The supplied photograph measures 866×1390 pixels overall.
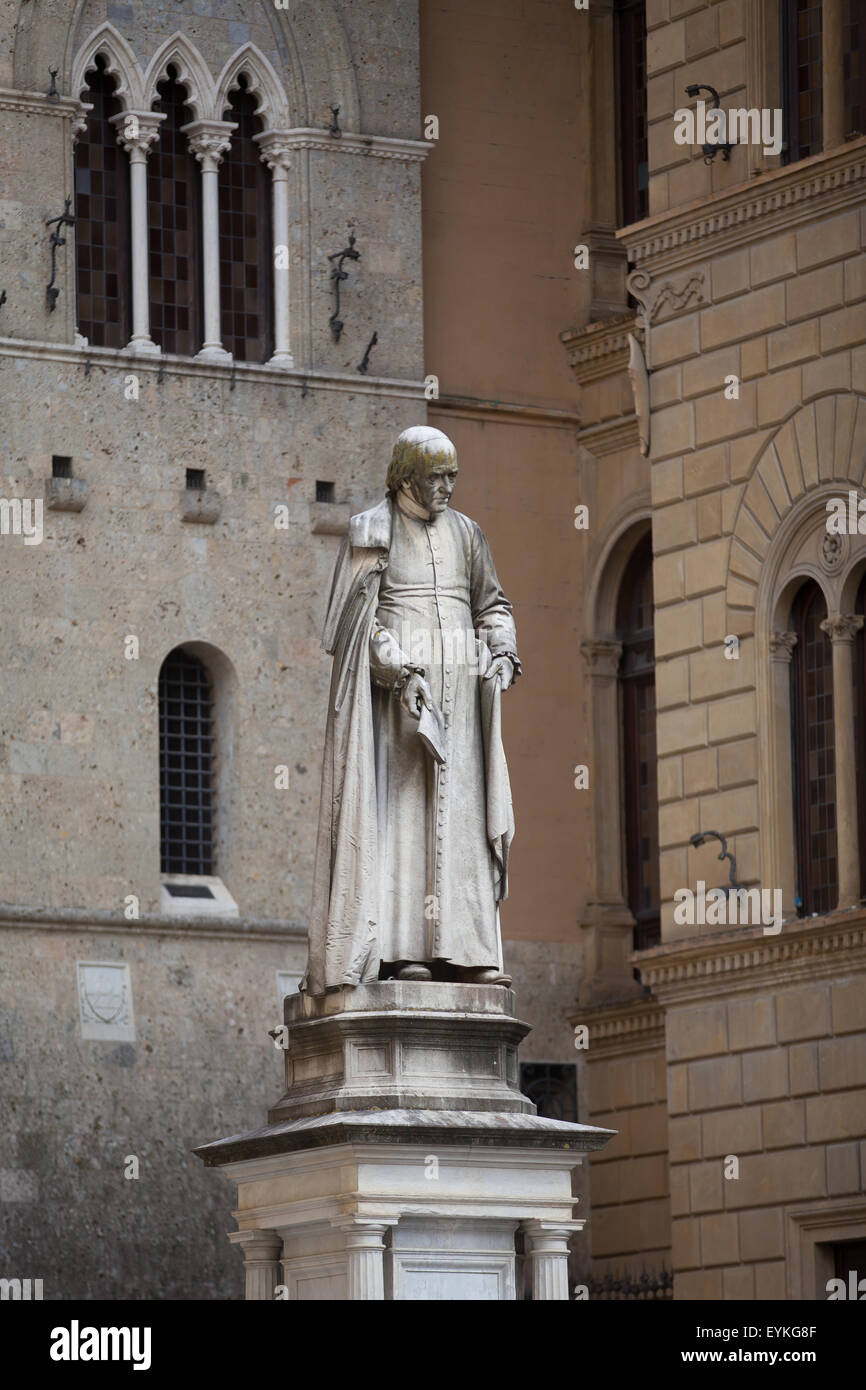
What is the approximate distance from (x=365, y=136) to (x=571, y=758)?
243 inches

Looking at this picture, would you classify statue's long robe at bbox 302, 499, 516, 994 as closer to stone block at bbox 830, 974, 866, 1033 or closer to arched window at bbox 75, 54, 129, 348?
stone block at bbox 830, 974, 866, 1033

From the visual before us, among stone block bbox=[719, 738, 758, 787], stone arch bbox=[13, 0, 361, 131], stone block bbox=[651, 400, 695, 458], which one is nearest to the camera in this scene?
stone block bbox=[719, 738, 758, 787]

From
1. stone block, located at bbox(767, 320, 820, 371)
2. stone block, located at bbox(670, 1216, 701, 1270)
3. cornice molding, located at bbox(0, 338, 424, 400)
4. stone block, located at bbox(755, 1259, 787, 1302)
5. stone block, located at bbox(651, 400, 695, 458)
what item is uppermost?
cornice molding, located at bbox(0, 338, 424, 400)

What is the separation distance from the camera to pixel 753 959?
27156mm

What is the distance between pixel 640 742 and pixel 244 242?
5991 millimetres

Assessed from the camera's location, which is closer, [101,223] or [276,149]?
[101,223]

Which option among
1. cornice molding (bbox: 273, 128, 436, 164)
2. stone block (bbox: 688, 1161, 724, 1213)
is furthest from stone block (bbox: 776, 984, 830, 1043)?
cornice molding (bbox: 273, 128, 436, 164)

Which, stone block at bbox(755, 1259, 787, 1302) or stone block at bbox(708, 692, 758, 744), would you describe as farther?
stone block at bbox(708, 692, 758, 744)

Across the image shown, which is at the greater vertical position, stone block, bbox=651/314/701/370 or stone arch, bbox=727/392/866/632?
stone block, bbox=651/314/701/370

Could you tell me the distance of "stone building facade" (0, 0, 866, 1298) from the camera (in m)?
27.3

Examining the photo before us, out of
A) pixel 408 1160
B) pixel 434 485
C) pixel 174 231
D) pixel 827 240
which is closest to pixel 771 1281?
pixel 827 240

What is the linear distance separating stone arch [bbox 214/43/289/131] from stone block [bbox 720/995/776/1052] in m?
7.99

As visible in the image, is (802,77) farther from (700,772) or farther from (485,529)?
(485,529)

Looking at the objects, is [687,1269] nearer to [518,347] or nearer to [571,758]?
[571,758]
